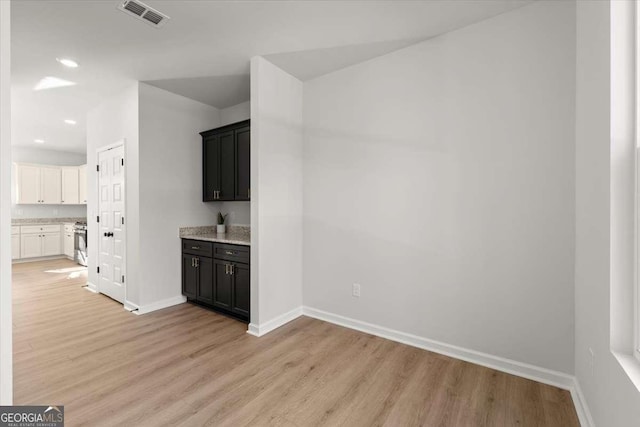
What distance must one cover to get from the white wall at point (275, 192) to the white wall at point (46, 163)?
288 inches

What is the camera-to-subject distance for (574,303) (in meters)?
2.04

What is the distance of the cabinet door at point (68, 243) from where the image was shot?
7.00 m

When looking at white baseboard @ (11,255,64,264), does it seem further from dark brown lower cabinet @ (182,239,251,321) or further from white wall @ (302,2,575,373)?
white wall @ (302,2,575,373)

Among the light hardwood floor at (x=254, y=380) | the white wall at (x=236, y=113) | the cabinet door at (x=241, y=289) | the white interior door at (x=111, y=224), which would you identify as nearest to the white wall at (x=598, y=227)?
the light hardwood floor at (x=254, y=380)

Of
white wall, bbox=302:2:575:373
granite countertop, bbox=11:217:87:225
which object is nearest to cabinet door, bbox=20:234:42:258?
granite countertop, bbox=11:217:87:225

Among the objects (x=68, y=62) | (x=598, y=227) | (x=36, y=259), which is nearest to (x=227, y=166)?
(x=68, y=62)

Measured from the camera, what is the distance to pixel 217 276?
11.6ft

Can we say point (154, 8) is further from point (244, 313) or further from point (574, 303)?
point (574, 303)

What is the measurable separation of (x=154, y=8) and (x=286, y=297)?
2925 millimetres

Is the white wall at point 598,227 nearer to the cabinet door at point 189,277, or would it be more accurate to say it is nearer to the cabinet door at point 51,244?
the cabinet door at point 189,277

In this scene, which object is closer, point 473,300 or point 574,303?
point 574,303

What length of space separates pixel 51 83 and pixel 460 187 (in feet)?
Result: 15.9

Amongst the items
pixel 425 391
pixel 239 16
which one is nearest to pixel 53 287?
pixel 239 16

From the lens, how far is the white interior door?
12.7ft
